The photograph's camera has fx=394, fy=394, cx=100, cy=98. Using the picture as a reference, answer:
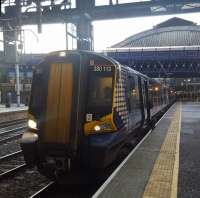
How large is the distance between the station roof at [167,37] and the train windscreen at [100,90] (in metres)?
118

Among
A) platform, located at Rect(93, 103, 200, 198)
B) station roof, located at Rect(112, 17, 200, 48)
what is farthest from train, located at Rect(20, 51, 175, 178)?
station roof, located at Rect(112, 17, 200, 48)

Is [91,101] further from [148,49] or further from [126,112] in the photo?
[148,49]

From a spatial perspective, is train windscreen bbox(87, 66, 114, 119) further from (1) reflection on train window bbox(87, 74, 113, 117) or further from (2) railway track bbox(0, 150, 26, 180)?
(2) railway track bbox(0, 150, 26, 180)

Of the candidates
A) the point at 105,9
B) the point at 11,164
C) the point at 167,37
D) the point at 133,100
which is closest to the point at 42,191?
the point at 11,164

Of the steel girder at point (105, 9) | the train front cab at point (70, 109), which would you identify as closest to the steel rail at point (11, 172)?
the train front cab at point (70, 109)

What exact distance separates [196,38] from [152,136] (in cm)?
11472

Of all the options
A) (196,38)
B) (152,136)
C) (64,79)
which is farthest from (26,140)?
(196,38)

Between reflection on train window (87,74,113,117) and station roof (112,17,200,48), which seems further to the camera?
station roof (112,17,200,48)

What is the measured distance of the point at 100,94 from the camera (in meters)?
8.80

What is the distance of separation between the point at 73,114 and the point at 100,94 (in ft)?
2.69

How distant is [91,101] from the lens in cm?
Answer: 873

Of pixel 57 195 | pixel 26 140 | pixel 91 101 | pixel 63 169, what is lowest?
pixel 57 195

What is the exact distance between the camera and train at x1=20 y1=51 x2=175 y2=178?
8320 millimetres

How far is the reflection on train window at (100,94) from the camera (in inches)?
341
